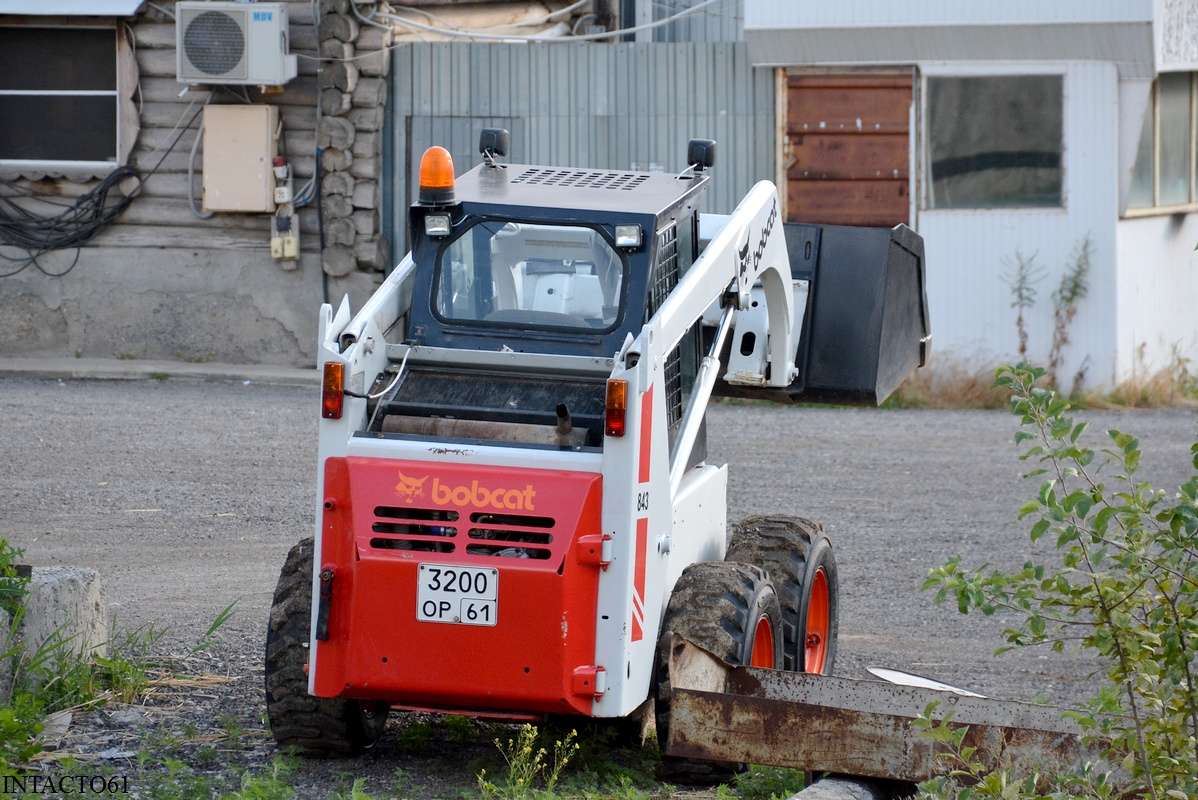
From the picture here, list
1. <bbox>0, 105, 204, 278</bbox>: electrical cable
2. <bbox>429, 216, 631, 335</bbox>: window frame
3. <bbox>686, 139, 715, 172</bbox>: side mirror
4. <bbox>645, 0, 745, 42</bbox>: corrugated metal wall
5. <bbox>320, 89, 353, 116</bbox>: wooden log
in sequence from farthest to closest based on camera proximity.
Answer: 1. <bbox>645, 0, 745, 42</bbox>: corrugated metal wall
2. <bbox>0, 105, 204, 278</bbox>: electrical cable
3. <bbox>320, 89, 353, 116</bbox>: wooden log
4. <bbox>686, 139, 715, 172</bbox>: side mirror
5. <bbox>429, 216, 631, 335</bbox>: window frame

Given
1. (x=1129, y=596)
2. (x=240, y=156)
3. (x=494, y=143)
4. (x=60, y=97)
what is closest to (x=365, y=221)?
(x=240, y=156)

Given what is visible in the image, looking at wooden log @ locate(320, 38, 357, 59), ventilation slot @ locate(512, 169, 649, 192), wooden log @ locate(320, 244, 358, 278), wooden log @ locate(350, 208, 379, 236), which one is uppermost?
wooden log @ locate(320, 38, 357, 59)

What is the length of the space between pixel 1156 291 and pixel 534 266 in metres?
10.4

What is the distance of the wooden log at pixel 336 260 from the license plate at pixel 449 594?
959 cm

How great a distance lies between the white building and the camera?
13.2 m

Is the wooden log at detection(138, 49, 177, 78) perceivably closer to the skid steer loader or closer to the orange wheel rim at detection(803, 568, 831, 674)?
the skid steer loader

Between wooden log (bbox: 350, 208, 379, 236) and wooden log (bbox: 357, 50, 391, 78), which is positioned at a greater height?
wooden log (bbox: 357, 50, 391, 78)

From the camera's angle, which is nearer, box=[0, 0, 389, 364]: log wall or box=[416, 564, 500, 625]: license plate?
box=[416, 564, 500, 625]: license plate

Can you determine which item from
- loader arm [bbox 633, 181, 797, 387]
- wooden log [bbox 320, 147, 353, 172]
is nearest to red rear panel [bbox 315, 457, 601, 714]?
loader arm [bbox 633, 181, 797, 387]

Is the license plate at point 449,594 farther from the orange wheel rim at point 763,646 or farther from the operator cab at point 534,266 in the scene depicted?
the orange wheel rim at point 763,646

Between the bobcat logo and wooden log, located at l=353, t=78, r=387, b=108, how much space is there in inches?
383

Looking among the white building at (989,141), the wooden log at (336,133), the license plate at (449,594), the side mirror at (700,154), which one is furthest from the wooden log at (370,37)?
the license plate at (449,594)

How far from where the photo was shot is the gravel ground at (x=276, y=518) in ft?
18.2

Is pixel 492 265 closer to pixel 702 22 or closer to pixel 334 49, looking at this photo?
pixel 334 49
